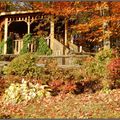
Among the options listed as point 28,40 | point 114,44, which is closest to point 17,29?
point 28,40

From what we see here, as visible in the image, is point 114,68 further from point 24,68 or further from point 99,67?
point 24,68

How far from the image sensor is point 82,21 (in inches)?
968

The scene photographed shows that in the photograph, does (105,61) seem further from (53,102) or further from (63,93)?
(53,102)

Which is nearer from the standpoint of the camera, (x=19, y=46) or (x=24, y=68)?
(x=24, y=68)

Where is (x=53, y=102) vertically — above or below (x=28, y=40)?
below

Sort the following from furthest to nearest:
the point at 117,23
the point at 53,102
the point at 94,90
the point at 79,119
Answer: the point at 117,23 < the point at 94,90 < the point at 53,102 < the point at 79,119

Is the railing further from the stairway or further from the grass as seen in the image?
the grass

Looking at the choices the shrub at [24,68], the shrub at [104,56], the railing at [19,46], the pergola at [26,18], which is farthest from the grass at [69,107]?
the pergola at [26,18]

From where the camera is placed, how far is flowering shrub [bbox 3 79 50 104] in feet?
40.4

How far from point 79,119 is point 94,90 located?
4110mm

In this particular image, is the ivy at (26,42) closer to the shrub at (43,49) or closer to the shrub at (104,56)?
the shrub at (43,49)

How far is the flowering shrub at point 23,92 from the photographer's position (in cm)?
1233

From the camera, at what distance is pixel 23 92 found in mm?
12469

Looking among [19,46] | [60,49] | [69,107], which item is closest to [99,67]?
[69,107]
